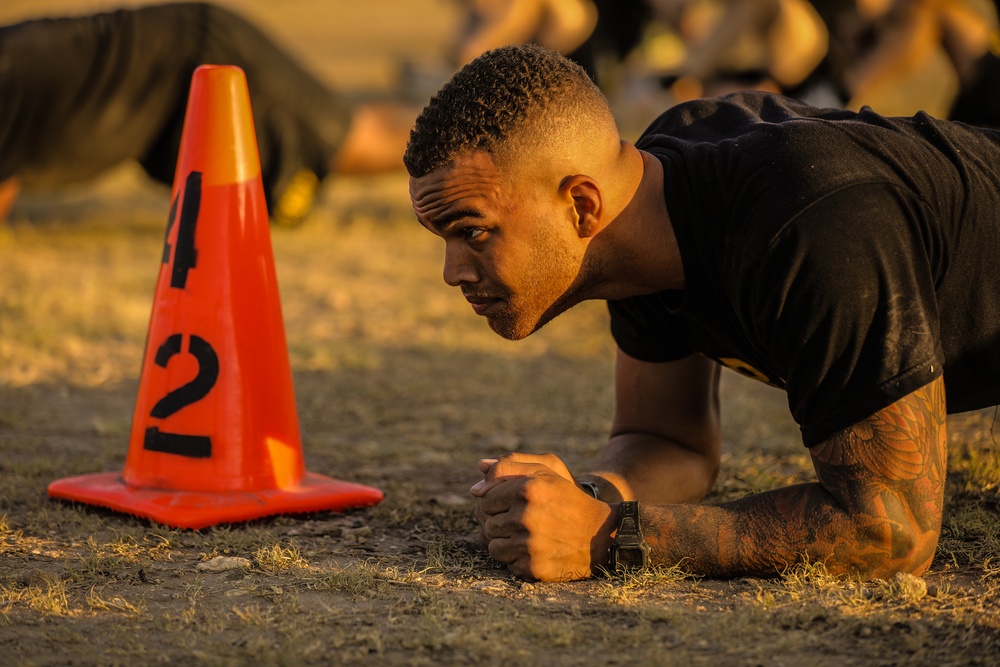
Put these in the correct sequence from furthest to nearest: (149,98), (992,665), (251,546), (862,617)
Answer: (149,98) → (251,546) → (862,617) → (992,665)

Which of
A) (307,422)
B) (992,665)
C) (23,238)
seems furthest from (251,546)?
(23,238)

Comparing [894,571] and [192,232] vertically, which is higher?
[192,232]

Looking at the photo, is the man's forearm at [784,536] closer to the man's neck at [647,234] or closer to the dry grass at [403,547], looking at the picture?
the dry grass at [403,547]

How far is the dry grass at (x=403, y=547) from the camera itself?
2373 millimetres

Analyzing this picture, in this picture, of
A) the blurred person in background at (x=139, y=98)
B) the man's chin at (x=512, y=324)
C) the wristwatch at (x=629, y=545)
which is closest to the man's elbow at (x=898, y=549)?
the wristwatch at (x=629, y=545)

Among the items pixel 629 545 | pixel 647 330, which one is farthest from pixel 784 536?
pixel 647 330

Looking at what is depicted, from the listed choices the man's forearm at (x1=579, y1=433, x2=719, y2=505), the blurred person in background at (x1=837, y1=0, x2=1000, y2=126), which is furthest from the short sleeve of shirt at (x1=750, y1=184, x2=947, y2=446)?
the blurred person in background at (x1=837, y1=0, x2=1000, y2=126)

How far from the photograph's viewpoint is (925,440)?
8.09 ft

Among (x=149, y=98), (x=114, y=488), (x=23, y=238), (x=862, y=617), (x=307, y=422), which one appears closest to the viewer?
(x=862, y=617)

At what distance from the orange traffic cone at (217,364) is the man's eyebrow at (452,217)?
85 centimetres

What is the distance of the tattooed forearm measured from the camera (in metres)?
2.46

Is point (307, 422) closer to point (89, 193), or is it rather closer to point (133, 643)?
point (133, 643)

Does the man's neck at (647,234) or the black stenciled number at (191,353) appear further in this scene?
the black stenciled number at (191,353)

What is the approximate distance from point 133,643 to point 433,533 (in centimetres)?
96
